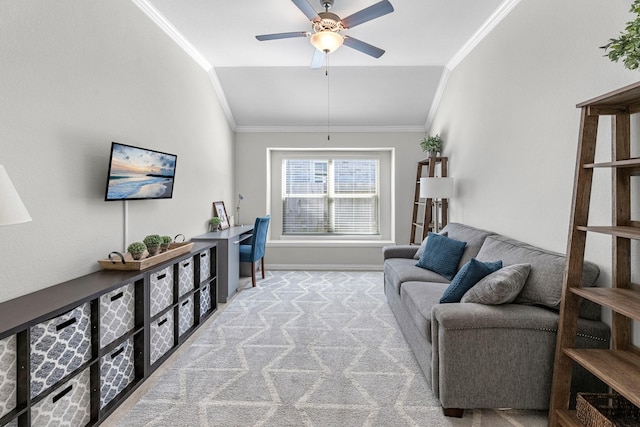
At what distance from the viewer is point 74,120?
2227 millimetres

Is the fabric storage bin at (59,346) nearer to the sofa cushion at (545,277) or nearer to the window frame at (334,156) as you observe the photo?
the sofa cushion at (545,277)

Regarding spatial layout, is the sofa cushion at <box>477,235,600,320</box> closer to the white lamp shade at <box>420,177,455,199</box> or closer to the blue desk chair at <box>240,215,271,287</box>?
the white lamp shade at <box>420,177,455,199</box>

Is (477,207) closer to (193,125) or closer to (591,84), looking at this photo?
(591,84)

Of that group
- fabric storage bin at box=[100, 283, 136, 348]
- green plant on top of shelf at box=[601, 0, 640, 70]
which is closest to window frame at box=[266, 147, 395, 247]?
fabric storage bin at box=[100, 283, 136, 348]

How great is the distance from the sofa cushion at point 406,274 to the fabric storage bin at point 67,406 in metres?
2.36

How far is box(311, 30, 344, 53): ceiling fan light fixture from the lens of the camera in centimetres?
275

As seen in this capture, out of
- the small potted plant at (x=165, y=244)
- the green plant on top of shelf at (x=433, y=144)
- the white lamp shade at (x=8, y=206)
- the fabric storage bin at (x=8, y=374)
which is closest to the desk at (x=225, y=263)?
the small potted plant at (x=165, y=244)

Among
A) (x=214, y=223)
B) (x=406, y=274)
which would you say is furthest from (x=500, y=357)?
(x=214, y=223)

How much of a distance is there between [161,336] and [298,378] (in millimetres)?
1077

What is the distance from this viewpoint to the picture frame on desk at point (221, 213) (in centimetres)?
481

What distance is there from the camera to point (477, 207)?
146 inches

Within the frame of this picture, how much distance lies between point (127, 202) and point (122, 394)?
1.43 m

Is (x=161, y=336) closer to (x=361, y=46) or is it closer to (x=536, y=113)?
(x=361, y=46)

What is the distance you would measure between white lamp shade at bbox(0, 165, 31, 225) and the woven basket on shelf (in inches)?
98.8
